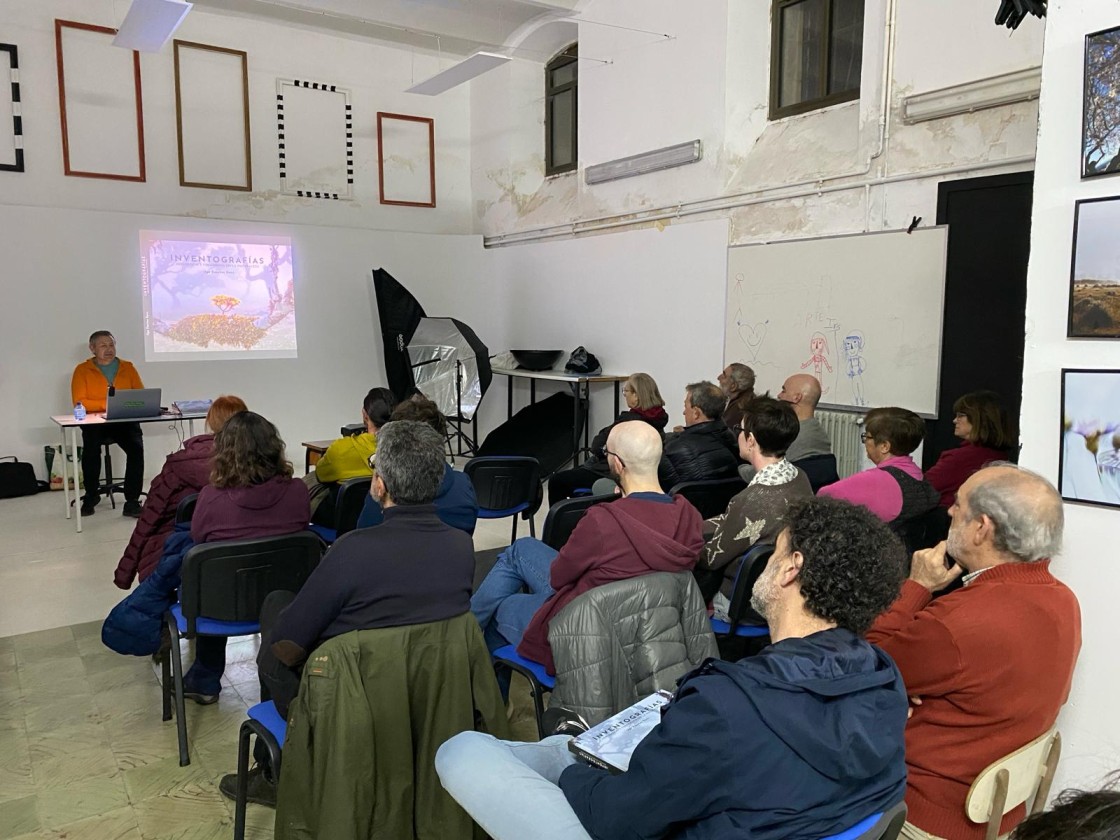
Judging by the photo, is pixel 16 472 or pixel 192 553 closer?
pixel 192 553

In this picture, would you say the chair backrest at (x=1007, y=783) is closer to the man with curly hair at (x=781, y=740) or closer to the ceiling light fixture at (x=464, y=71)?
the man with curly hair at (x=781, y=740)

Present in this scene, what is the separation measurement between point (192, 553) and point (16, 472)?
4.96m

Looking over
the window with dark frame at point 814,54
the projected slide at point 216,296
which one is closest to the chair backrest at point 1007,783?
the window with dark frame at point 814,54

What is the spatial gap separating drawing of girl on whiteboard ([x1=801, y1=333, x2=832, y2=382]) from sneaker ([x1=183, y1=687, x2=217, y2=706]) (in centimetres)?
389

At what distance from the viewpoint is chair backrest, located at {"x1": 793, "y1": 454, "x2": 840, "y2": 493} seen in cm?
336

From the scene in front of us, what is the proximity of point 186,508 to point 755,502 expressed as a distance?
1.97 meters

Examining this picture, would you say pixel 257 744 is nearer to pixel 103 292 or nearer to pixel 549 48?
pixel 103 292

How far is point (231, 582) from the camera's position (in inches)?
A: 93.9

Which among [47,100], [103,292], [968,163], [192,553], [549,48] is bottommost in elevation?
[192,553]

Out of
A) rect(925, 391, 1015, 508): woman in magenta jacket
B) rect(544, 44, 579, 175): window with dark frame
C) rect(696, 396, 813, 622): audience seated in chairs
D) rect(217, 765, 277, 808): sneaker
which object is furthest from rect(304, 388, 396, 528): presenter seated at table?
rect(544, 44, 579, 175): window with dark frame

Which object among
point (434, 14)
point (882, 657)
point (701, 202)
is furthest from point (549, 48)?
point (882, 657)

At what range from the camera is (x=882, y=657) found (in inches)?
47.7

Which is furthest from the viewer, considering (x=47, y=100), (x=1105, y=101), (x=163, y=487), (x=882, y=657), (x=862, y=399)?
(x=47, y=100)

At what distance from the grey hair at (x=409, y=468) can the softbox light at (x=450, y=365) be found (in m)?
5.50
